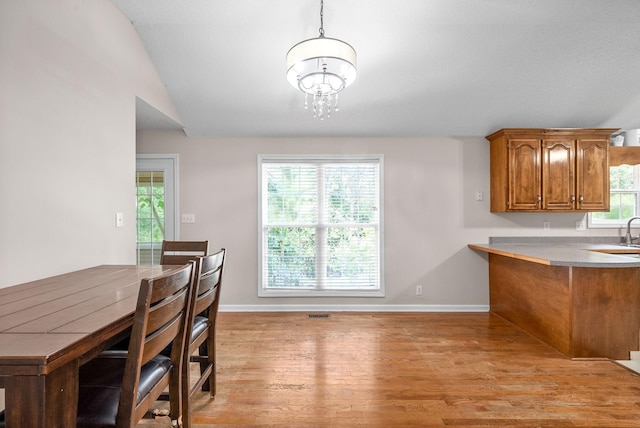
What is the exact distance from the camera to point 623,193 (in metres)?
4.14

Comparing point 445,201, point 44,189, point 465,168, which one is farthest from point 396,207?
point 44,189

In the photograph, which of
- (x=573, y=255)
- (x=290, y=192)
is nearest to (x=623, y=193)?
(x=573, y=255)

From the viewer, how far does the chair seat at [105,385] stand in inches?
42.8

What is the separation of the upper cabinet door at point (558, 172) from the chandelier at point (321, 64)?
106 inches

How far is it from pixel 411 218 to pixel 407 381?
214cm

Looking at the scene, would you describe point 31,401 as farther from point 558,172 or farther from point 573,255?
point 558,172

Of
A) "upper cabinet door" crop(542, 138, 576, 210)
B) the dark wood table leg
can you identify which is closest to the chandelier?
the dark wood table leg

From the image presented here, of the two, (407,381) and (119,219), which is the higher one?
(119,219)

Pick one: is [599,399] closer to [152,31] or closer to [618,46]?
[618,46]

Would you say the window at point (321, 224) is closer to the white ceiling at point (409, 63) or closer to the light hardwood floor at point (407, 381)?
the white ceiling at point (409, 63)

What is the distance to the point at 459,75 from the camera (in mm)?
3273

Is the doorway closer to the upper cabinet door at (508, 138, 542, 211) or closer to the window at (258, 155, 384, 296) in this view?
the window at (258, 155, 384, 296)

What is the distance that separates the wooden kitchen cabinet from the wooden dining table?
3.85 metres

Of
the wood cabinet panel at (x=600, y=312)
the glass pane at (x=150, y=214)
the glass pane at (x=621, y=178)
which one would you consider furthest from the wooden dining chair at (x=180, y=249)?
the glass pane at (x=621, y=178)
